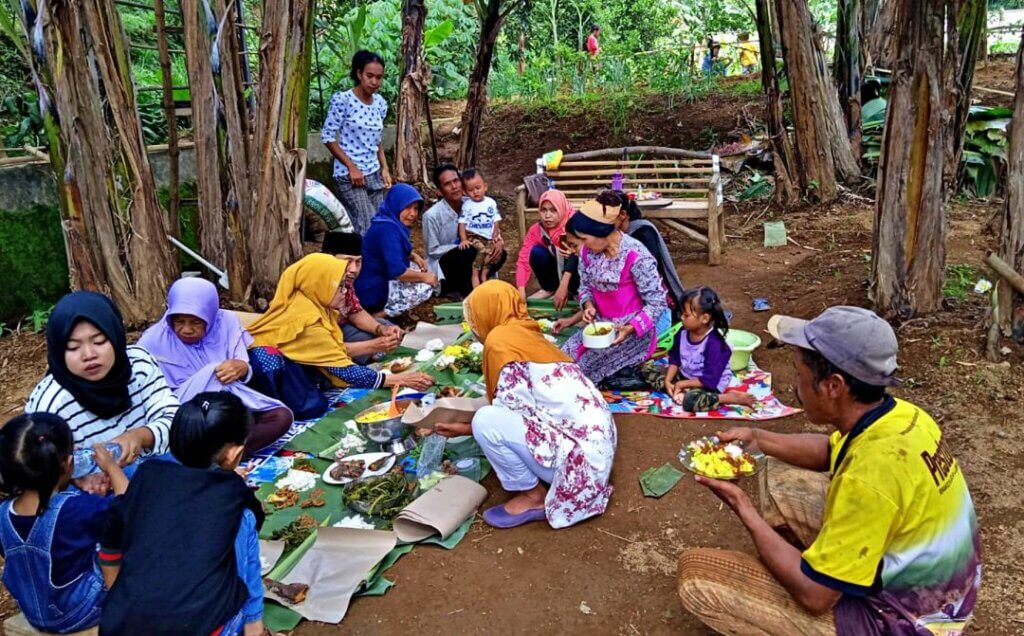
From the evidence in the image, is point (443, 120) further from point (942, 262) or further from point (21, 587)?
point (21, 587)

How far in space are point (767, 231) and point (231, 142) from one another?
494cm

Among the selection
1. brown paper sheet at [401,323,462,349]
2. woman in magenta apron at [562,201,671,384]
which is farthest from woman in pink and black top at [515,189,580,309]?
woman in magenta apron at [562,201,671,384]

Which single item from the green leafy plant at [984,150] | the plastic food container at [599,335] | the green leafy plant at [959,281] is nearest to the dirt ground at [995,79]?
the green leafy plant at [984,150]

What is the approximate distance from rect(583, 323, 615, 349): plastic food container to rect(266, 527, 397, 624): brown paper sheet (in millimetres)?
1585

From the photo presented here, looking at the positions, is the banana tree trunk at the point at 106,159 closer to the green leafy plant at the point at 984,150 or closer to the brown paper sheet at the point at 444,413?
the brown paper sheet at the point at 444,413

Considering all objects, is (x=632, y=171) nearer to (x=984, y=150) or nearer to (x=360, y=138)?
(x=360, y=138)

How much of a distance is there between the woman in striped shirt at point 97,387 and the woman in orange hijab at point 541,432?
1.36m

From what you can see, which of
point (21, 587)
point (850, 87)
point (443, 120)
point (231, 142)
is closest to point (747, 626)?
point (21, 587)

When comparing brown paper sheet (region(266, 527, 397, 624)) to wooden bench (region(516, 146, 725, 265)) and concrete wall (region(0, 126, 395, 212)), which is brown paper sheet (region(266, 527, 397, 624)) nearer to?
wooden bench (region(516, 146, 725, 265))

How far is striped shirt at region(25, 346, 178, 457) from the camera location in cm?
273

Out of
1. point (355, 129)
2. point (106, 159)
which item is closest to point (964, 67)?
point (355, 129)

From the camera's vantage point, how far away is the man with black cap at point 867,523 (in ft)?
5.78

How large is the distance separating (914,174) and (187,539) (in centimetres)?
427

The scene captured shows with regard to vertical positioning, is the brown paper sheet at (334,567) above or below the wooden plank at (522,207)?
below
